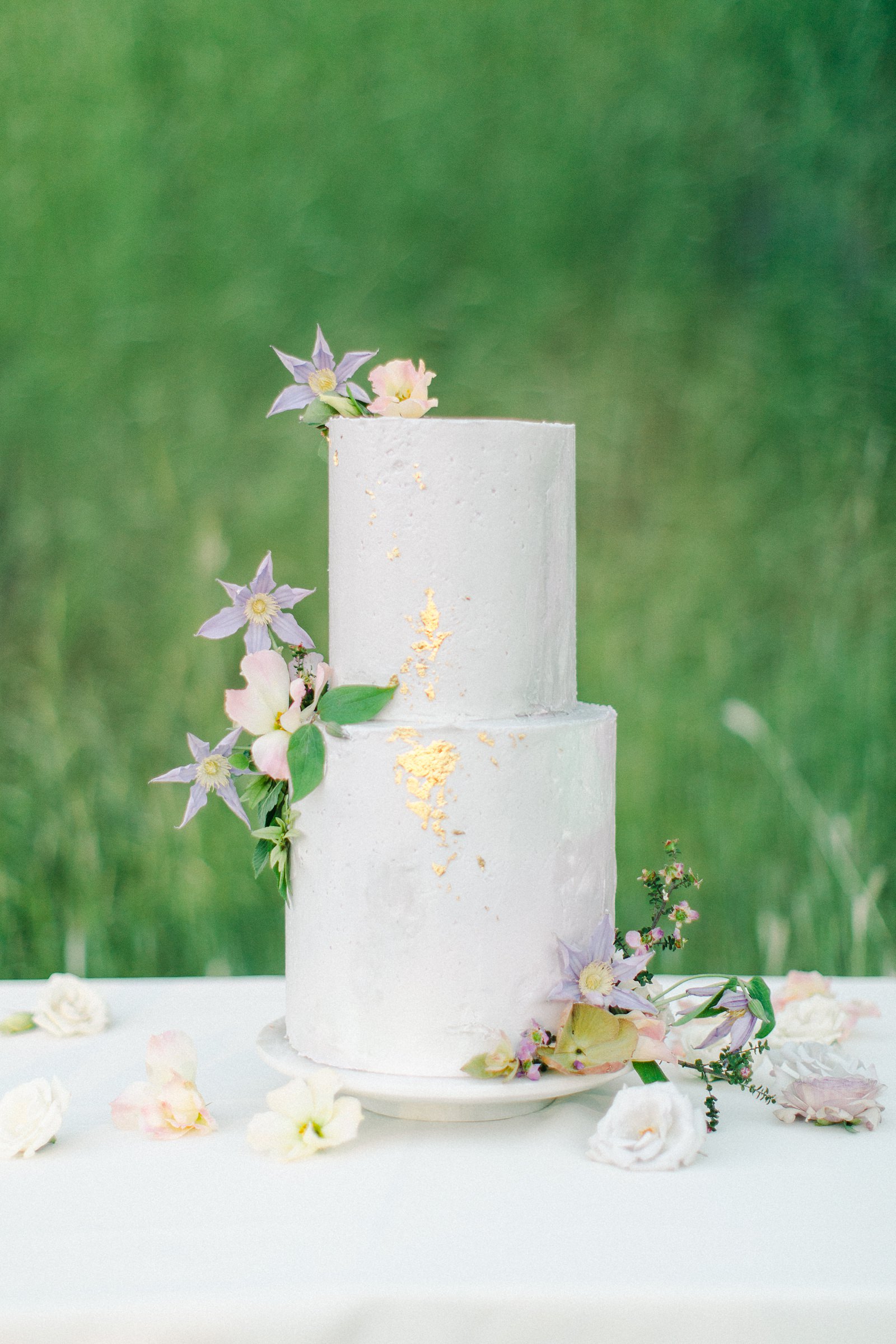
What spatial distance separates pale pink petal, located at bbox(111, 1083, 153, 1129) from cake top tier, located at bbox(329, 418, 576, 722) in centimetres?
34

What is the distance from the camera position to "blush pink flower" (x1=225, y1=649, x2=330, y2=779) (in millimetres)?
1036

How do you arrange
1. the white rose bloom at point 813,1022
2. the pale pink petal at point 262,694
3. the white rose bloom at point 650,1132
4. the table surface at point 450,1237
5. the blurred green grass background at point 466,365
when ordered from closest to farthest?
the table surface at point 450,1237, the white rose bloom at point 650,1132, the pale pink petal at point 262,694, the white rose bloom at point 813,1022, the blurred green grass background at point 466,365

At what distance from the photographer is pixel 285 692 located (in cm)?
105

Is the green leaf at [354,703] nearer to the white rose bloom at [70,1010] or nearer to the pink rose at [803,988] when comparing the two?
the white rose bloom at [70,1010]

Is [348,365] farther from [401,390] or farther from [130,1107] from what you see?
[130,1107]

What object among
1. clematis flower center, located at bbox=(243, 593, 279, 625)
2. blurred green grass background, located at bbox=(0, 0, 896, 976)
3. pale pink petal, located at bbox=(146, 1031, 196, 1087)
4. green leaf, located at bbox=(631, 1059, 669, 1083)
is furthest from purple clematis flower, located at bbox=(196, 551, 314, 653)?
blurred green grass background, located at bbox=(0, 0, 896, 976)

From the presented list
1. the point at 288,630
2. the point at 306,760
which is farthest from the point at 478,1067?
the point at 288,630

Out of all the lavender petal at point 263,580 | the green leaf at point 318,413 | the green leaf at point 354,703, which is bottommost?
the green leaf at point 354,703

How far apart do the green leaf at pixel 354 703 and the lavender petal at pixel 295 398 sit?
0.23 m

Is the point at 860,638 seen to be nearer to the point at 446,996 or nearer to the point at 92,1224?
the point at 446,996

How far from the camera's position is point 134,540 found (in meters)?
2.06

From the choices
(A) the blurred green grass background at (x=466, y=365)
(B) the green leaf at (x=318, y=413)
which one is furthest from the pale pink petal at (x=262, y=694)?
(A) the blurred green grass background at (x=466, y=365)

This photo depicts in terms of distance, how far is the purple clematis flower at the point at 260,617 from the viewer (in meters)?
1.07

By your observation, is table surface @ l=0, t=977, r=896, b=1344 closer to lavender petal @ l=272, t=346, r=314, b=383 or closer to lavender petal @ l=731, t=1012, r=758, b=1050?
lavender petal @ l=731, t=1012, r=758, b=1050
